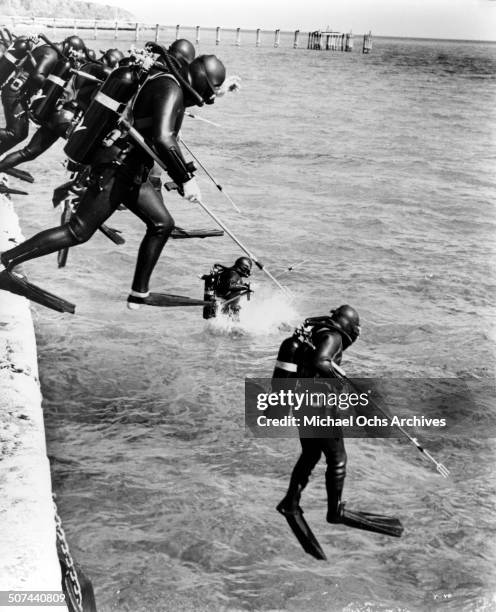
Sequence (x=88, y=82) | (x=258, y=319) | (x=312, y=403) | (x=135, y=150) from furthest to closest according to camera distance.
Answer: (x=258, y=319) < (x=88, y=82) < (x=135, y=150) < (x=312, y=403)

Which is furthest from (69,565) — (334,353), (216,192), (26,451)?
(216,192)

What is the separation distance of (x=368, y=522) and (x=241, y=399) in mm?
3590

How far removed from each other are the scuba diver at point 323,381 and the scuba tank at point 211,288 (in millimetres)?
3915

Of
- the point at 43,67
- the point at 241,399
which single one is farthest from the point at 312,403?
the point at 43,67

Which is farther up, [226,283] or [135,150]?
[135,150]

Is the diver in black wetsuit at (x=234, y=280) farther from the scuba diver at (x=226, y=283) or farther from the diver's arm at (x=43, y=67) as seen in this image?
the diver's arm at (x=43, y=67)

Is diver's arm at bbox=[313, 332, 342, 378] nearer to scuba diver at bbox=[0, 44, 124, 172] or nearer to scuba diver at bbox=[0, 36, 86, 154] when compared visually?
scuba diver at bbox=[0, 44, 124, 172]

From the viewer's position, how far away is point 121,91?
6332 millimetres

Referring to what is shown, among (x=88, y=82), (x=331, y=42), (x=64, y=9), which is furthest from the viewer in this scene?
(x=331, y=42)

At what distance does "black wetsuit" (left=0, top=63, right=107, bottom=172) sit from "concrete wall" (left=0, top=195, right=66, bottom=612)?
2.17 m

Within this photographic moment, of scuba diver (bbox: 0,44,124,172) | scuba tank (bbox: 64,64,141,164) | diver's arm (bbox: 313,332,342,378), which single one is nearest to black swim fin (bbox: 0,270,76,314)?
scuba tank (bbox: 64,64,141,164)

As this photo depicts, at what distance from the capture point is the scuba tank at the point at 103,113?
20.7 ft

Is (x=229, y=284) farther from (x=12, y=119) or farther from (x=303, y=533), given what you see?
(x=303, y=533)

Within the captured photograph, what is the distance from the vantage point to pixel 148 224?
276 inches
